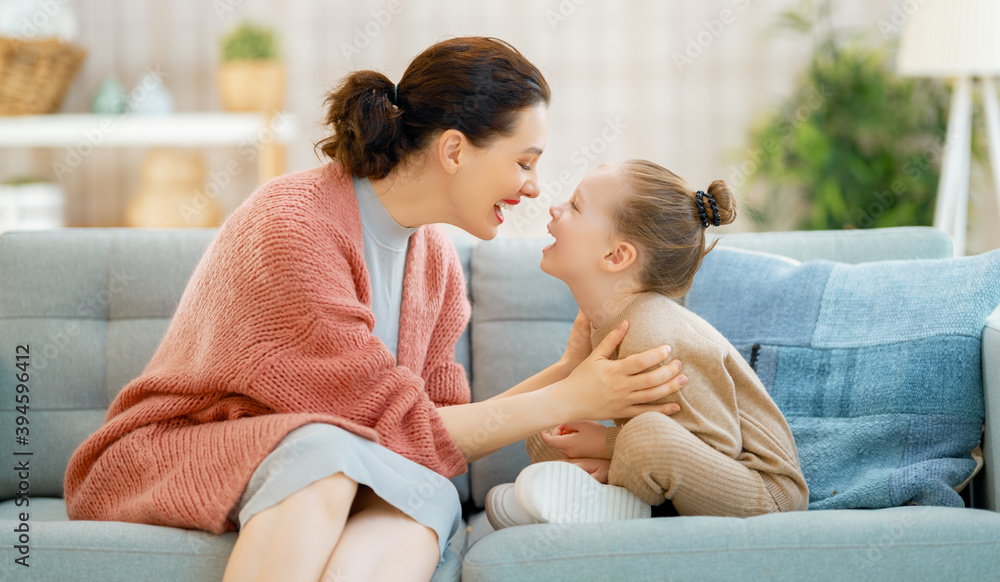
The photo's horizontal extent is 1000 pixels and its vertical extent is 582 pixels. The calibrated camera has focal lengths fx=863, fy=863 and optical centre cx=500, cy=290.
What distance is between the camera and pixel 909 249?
180 cm

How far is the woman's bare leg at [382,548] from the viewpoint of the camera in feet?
3.83

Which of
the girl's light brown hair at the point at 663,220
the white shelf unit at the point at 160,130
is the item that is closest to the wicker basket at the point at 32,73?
the white shelf unit at the point at 160,130

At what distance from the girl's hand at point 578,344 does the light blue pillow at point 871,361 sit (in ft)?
0.89

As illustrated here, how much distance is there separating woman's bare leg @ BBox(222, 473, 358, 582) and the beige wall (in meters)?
2.46

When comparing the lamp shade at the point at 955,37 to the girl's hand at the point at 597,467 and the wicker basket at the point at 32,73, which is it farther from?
the wicker basket at the point at 32,73

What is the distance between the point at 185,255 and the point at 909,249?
1.51 m

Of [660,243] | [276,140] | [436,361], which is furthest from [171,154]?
[660,243]

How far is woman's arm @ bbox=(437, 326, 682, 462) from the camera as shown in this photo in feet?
4.39

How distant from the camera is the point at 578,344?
1577mm

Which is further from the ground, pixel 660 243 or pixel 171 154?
pixel 660 243

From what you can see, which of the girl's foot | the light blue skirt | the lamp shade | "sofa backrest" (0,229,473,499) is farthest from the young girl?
the lamp shade

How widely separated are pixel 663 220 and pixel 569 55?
2322 millimetres

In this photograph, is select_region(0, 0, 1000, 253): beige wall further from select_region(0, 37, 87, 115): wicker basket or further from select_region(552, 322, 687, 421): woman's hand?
select_region(552, 322, 687, 421): woman's hand

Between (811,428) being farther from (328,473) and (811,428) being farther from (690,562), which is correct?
(328,473)
